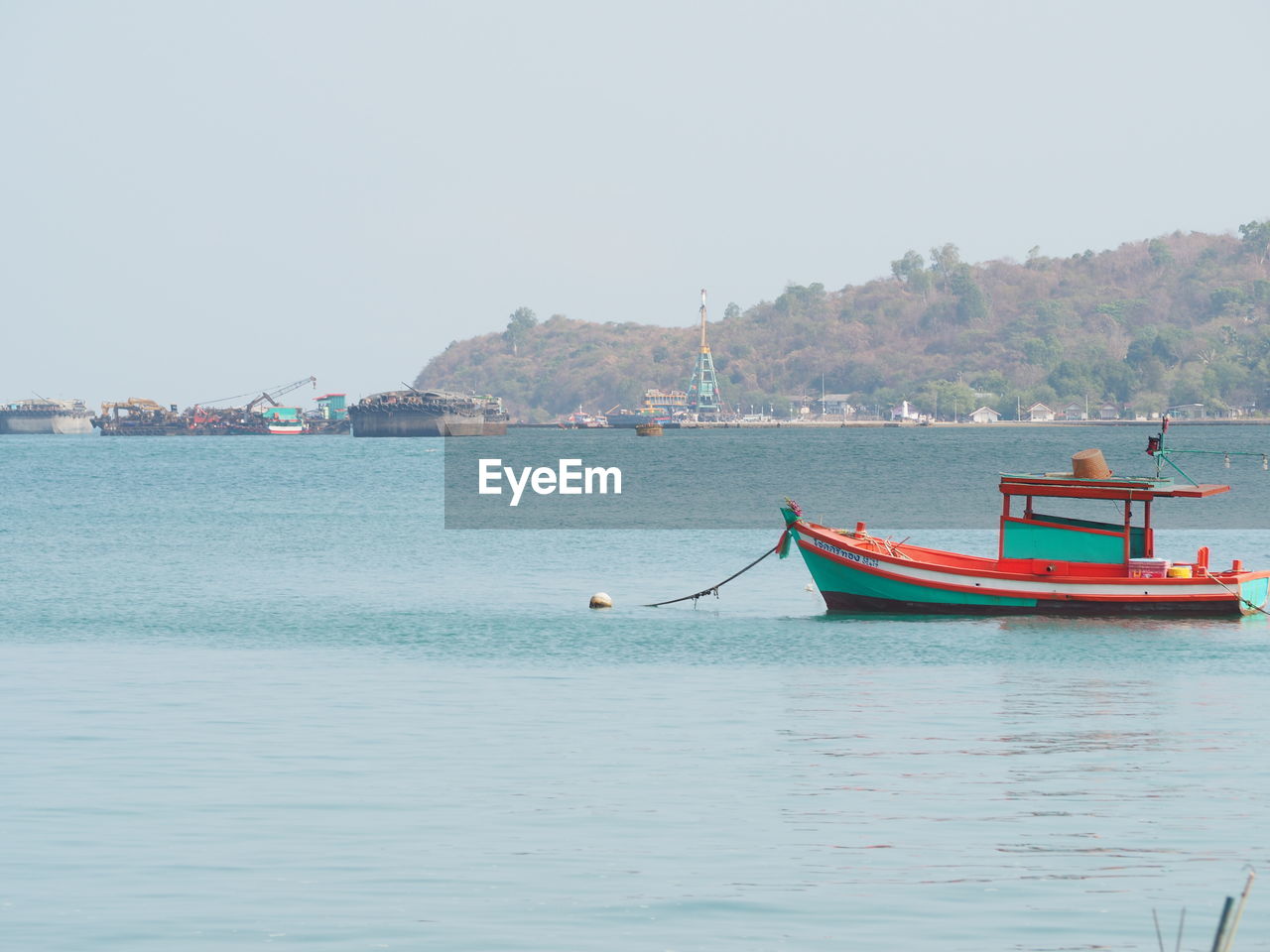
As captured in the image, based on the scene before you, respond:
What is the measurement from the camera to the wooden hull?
36406mm

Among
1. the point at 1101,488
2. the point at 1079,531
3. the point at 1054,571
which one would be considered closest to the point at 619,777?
the point at 1101,488

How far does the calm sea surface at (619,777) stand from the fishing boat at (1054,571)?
0.61 meters

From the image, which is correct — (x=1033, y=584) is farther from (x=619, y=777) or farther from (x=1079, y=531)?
(x=619, y=777)

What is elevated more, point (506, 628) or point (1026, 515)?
point (1026, 515)

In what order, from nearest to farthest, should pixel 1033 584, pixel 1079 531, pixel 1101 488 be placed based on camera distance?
pixel 1101 488 → pixel 1033 584 → pixel 1079 531

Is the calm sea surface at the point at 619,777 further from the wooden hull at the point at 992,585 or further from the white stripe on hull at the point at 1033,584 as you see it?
the white stripe on hull at the point at 1033,584

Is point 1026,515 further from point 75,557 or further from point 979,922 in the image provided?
point 75,557

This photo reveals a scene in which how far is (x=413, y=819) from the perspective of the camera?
17.1m

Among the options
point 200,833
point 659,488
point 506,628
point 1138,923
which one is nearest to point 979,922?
point 1138,923

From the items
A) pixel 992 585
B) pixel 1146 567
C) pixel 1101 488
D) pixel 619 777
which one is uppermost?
pixel 1101 488

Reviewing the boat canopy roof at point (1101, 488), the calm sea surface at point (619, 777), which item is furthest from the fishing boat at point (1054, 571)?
the calm sea surface at point (619, 777)

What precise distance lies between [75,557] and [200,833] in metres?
46.4

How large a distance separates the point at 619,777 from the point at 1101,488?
19.5 metres

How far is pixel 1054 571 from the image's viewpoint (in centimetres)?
3706
